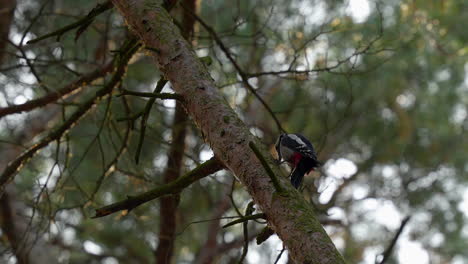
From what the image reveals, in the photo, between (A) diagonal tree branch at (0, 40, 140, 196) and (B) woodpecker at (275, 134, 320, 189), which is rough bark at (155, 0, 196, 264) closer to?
(A) diagonal tree branch at (0, 40, 140, 196)

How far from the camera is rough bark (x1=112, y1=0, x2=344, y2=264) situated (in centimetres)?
160

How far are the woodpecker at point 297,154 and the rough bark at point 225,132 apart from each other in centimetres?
89

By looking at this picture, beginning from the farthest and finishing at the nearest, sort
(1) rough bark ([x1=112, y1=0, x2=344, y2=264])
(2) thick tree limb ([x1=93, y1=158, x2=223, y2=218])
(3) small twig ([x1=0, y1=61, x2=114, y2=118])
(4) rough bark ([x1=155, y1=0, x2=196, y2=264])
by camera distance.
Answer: (4) rough bark ([x1=155, y1=0, x2=196, y2=264])
(3) small twig ([x1=0, y1=61, x2=114, y2=118])
(2) thick tree limb ([x1=93, y1=158, x2=223, y2=218])
(1) rough bark ([x1=112, y1=0, x2=344, y2=264])

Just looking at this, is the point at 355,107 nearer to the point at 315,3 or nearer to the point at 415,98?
the point at 415,98

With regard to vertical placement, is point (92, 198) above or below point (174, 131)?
below

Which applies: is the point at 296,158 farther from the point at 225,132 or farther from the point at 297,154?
the point at 225,132

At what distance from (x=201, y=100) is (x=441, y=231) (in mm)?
7049

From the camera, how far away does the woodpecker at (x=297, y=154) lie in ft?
9.63

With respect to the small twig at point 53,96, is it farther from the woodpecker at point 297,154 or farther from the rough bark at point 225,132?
the woodpecker at point 297,154

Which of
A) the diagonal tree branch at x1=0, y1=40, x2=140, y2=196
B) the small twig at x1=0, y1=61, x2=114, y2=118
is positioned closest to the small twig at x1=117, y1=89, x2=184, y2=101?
the diagonal tree branch at x1=0, y1=40, x2=140, y2=196

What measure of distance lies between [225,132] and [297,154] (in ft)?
3.84

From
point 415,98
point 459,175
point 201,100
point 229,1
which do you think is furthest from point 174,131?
point 459,175

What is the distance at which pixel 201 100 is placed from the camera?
209cm

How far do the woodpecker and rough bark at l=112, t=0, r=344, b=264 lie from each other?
2.93 ft
